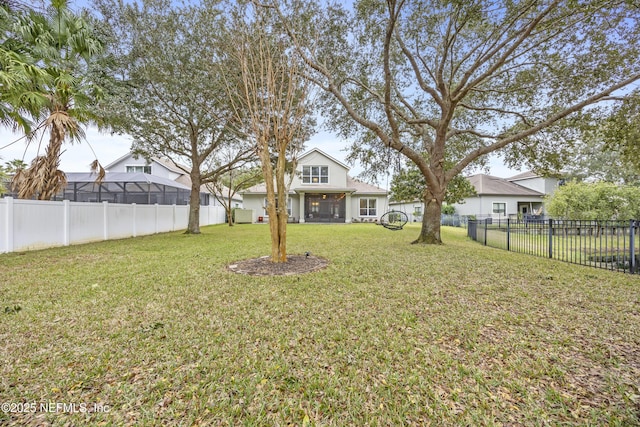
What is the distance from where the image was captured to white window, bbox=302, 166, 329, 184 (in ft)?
79.1

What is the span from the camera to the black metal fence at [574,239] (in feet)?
20.6

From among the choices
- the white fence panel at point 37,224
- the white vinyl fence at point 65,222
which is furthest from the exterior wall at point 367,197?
the white fence panel at point 37,224

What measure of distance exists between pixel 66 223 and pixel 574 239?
18.5 meters

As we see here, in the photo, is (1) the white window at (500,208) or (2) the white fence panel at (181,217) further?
(1) the white window at (500,208)

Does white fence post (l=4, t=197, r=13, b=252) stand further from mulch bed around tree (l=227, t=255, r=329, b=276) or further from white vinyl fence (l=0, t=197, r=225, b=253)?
mulch bed around tree (l=227, t=255, r=329, b=276)

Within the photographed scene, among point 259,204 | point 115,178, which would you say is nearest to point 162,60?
point 115,178

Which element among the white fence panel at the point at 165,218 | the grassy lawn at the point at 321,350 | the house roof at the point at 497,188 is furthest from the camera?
the house roof at the point at 497,188

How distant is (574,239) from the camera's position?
10.3 metres

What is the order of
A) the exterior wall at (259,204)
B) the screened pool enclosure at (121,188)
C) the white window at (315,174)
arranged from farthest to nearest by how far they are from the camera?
1. the exterior wall at (259,204)
2. the white window at (315,174)
3. the screened pool enclosure at (121,188)

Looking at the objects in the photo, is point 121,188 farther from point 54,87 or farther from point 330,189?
point 330,189

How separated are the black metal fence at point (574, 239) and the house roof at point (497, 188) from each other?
14.6 metres

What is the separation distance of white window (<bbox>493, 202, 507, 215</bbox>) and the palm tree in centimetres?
2931

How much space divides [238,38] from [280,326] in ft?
22.1

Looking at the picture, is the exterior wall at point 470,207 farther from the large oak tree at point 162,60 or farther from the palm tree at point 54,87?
the palm tree at point 54,87
